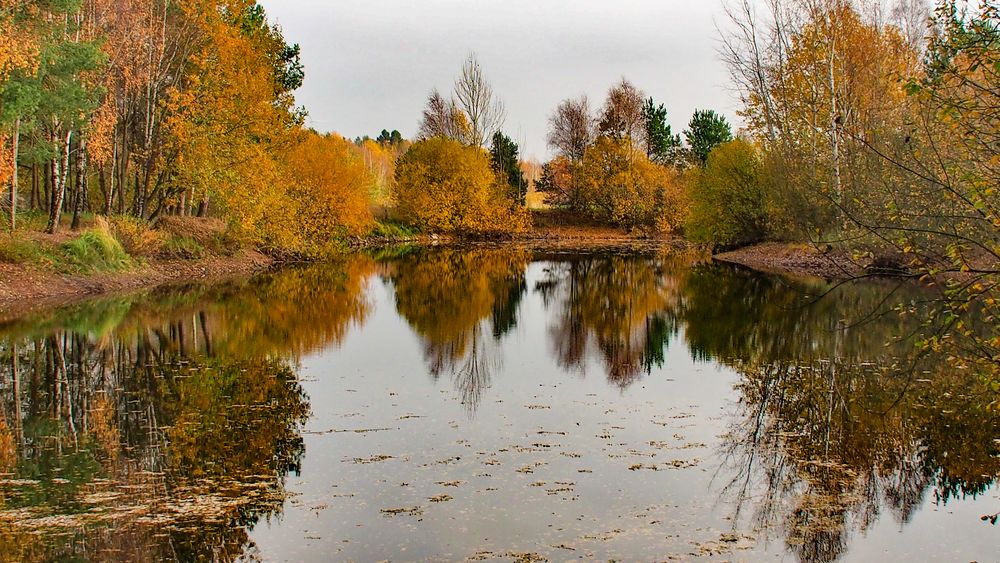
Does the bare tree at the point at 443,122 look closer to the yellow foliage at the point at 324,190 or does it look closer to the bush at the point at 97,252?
the yellow foliage at the point at 324,190

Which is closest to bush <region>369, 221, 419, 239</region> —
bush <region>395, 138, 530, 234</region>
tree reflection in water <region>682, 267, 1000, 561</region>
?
bush <region>395, 138, 530, 234</region>

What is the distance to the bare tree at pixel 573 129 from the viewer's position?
7344cm

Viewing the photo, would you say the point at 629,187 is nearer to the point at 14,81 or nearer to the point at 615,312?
the point at 615,312

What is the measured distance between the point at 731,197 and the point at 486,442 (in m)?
32.3

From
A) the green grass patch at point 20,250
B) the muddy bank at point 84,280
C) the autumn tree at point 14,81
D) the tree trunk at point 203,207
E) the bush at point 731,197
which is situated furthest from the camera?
the bush at point 731,197

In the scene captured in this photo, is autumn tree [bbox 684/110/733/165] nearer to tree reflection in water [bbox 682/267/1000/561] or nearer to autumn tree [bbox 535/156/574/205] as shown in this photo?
autumn tree [bbox 535/156/574/205]

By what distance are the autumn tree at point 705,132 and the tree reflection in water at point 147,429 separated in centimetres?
5716

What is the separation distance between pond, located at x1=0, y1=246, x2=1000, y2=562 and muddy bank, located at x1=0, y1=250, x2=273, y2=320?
6.21 feet

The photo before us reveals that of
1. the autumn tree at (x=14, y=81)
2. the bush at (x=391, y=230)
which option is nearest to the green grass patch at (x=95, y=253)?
the autumn tree at (x=14, y=81)

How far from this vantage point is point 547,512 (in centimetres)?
760

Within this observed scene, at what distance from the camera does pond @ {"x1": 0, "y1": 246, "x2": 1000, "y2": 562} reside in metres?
7.01

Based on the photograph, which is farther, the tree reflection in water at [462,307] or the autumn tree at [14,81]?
the autumn tree at [14,81]

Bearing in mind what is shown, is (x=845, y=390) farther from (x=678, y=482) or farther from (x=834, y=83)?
(x=834, y=83)

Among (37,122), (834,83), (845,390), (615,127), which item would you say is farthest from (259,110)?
(615,127)
